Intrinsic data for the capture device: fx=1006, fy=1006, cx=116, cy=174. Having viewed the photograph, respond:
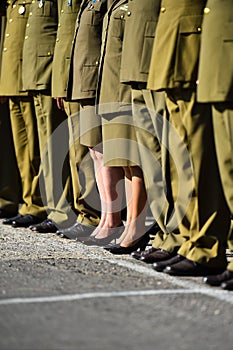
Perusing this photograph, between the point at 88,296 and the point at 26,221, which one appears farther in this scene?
the point at 26,221

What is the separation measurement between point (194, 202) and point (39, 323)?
1.57m

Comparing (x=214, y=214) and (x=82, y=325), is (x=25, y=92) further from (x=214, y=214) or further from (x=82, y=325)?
(x=82, y=325)

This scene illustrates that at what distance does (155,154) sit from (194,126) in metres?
0.67

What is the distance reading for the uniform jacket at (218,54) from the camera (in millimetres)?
4832

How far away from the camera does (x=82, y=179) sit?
729 cm

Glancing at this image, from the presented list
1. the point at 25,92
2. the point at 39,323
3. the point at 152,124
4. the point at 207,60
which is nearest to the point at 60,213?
the point at 25,92

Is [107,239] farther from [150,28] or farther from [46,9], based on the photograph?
[46,9]

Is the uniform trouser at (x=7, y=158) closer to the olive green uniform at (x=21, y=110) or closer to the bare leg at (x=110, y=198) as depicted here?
the olive green uniform at (x=21, y=110)

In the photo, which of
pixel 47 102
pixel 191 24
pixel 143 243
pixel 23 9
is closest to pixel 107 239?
pixel 143 243

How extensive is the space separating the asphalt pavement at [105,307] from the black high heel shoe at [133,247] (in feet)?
0.47

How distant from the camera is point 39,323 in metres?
4.09

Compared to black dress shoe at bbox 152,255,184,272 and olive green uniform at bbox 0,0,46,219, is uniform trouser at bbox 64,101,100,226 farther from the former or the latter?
black dress shoe at bbox 152,255,184,272

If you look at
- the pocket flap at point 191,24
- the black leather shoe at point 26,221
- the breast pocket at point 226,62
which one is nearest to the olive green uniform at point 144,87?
the pocket flap at point 191,24

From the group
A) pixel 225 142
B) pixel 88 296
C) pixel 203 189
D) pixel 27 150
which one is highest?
pixel 225 142
